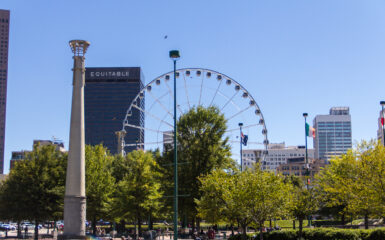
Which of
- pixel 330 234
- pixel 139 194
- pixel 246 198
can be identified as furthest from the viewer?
pixel 139 194

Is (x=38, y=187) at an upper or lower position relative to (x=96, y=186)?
lower

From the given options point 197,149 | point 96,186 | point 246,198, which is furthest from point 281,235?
point 96,186

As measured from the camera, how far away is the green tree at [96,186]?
1991 inches

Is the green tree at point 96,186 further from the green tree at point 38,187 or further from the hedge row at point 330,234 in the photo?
the hedge row at point 330,234

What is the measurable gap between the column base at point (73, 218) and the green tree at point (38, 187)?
17.2 meters

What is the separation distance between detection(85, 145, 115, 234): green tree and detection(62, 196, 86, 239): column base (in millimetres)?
19560

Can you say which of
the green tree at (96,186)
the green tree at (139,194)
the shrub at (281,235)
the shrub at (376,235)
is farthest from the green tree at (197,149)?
the shrub at (376,235)

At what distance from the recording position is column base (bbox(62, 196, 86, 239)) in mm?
30406

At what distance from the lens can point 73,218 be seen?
100ft

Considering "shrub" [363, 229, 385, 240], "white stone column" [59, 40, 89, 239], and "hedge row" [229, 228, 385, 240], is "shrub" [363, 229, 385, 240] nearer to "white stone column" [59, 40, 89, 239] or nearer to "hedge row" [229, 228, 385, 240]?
"hedge row" [229, 228, 385, 240]

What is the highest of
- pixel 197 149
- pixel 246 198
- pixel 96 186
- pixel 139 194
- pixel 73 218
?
pixel 197 149

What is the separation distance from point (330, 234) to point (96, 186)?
26.1 metres

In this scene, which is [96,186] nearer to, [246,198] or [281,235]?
[246,198]

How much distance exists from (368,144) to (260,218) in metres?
9.18
